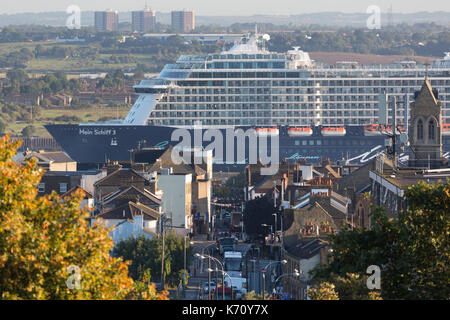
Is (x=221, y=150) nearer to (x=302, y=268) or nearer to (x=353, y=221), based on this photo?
(x=353, y=221)

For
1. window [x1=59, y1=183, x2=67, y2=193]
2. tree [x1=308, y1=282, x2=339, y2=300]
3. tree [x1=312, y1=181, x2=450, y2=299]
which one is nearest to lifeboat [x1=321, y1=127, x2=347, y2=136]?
window [x1=59, y1=183, x2=67, y2=193]

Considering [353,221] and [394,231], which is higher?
[394,231]

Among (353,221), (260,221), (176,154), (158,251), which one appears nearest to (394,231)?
(158,251)

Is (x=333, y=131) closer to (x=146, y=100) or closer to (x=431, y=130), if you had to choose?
(x=146, y=100)

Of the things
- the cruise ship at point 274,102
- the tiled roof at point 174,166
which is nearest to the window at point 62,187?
the tiled roof at point 174,166

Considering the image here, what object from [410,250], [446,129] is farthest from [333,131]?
[410,250]

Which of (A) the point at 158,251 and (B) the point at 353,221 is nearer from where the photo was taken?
(A) the point at 158,251
